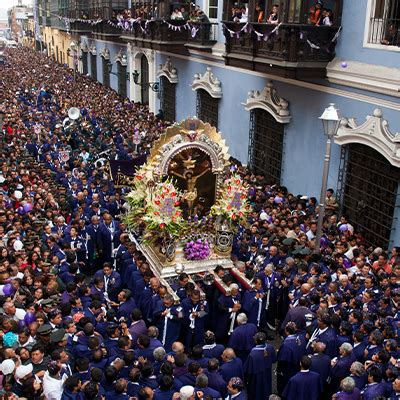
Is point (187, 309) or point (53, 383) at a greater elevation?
point (53, 383)

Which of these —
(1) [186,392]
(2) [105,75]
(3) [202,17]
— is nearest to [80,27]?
(2) [105,75]

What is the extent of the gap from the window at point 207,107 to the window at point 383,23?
813 cm

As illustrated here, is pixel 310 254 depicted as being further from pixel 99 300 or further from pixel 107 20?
pixel 107 20

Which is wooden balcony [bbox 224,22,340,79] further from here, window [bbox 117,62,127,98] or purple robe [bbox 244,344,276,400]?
window [bbox 117,62,127,98]

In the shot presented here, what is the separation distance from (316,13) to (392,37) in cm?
194

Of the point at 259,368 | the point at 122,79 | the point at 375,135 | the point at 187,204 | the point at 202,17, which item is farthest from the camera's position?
the point at 122,79

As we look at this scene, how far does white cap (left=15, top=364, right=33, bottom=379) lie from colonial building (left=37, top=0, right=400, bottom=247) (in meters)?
7.84

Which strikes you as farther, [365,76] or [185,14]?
[185,14]

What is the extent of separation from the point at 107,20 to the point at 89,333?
26224 millimetres

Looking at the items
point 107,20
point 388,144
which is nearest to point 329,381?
point 388,144

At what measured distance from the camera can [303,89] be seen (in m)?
13.8

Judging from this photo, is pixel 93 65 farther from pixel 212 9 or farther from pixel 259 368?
pixel 259 368

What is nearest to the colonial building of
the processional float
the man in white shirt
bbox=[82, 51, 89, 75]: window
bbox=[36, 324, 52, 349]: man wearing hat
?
the processional float

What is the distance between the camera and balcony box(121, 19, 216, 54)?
1852 centimetres
